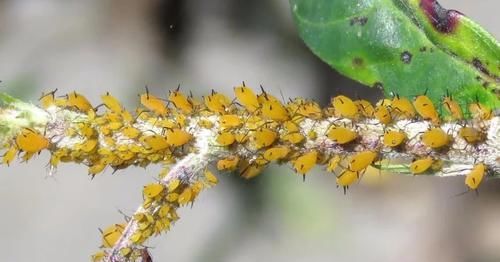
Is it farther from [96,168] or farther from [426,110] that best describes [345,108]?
[96,168]

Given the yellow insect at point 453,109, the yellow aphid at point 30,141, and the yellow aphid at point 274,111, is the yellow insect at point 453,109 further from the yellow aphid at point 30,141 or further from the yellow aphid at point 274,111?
the yellow aphid at point 30,141

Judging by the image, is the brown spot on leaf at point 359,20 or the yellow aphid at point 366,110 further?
the brown spot on leaf at point 359,20

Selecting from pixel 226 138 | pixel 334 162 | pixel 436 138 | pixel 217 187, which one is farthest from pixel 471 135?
pixel 217 187

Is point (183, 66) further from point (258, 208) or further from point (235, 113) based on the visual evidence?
point (235, 113)

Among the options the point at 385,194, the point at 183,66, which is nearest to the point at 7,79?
the point at 183,66

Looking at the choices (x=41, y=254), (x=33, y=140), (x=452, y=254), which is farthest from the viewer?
(x=41, y=254)

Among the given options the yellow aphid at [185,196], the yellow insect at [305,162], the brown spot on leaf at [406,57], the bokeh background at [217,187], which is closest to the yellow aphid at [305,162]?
the yellow insect at [305,162]
